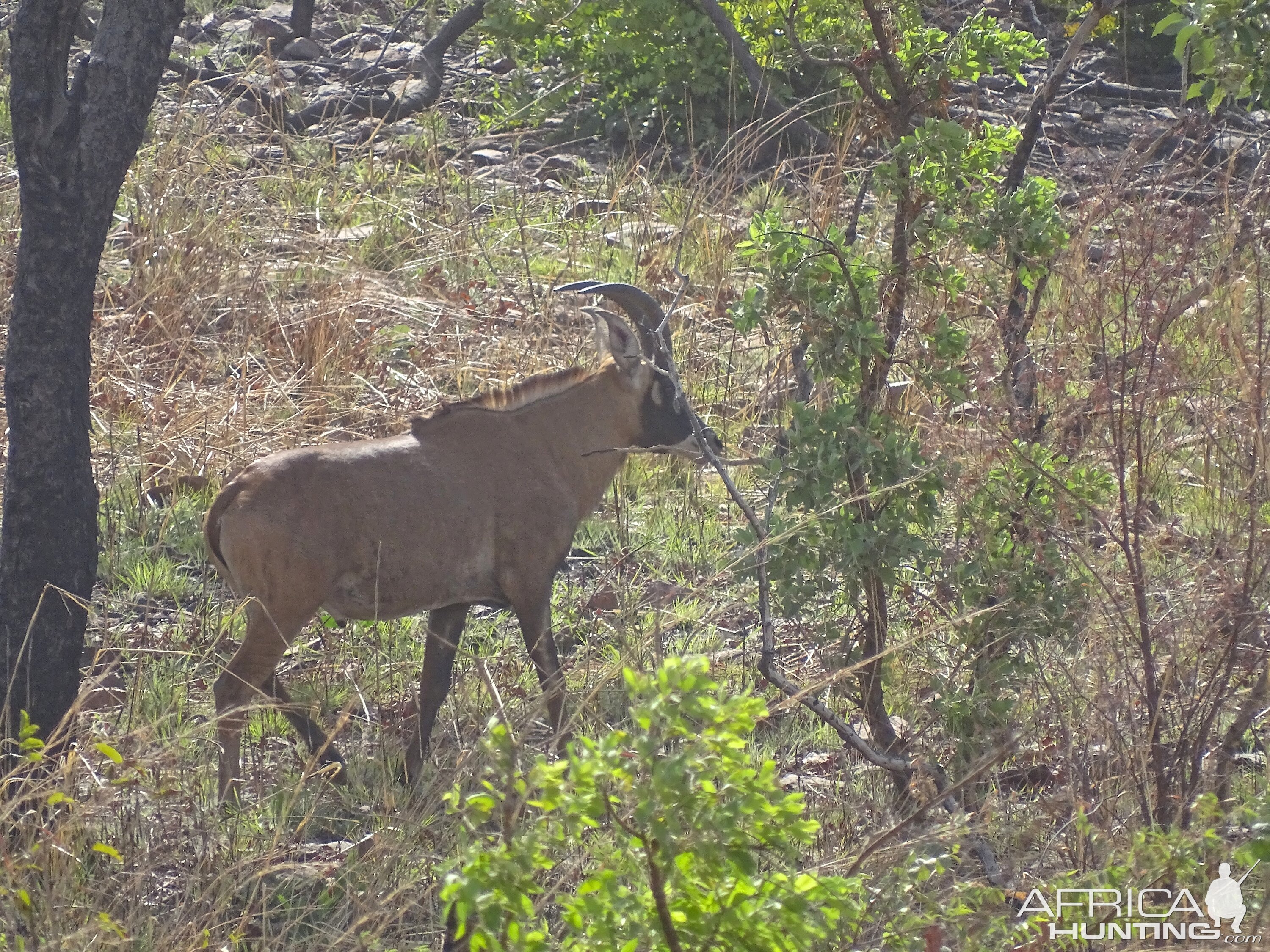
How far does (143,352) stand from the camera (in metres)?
8.30

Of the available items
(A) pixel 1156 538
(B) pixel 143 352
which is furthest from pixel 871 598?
(B) pixel 143 352

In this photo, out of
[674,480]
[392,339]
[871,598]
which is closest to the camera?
[871,598]

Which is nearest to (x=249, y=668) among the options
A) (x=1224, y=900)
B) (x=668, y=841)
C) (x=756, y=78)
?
(x=668, y=841)

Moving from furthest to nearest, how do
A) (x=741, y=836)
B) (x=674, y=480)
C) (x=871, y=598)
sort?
(x=674, y=480) → (x=871, y=598) → (x=741, y=836)

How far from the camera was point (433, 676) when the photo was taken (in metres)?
5.70

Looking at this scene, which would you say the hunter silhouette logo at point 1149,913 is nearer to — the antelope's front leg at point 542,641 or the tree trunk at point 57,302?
the antelope's front leg at point 542,641

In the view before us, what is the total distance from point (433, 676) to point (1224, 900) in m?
3.09

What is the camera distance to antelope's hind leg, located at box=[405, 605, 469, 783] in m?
5.48

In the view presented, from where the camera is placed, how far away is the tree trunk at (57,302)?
4637mm

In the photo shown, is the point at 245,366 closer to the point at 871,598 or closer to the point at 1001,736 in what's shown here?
the point at 871,598

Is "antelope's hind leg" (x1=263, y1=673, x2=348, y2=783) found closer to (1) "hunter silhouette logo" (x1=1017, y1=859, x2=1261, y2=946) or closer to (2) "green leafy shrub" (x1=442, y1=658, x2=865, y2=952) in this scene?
(2) "green leafy shrub" (x1=442, y1=658, x2=865, y2=952)

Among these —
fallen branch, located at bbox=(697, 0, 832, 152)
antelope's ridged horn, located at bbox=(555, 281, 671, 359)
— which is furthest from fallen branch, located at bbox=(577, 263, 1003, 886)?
fallen branch, located at bbox=(697, 0, 832, 152)

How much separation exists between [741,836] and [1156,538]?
3013 millimetres

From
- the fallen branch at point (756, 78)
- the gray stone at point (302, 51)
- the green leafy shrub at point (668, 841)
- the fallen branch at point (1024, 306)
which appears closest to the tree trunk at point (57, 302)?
the green leafy shrub at point (668, 841)
